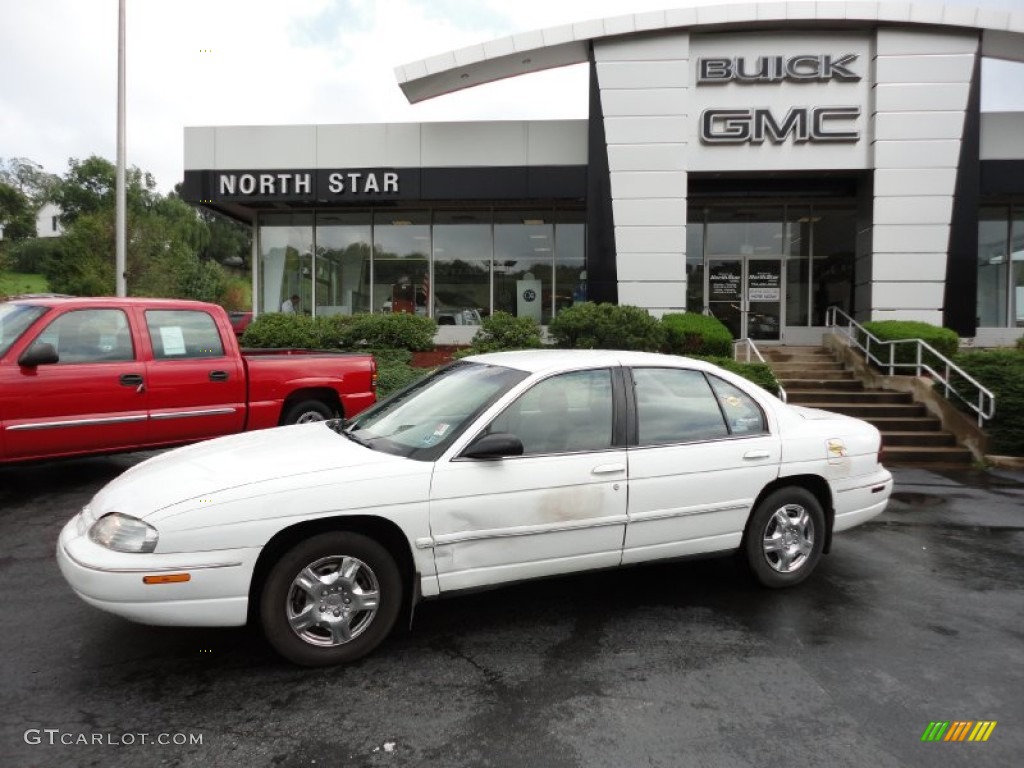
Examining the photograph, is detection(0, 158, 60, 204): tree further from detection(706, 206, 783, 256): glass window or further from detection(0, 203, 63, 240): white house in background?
detection(706, 206, 783, 256): glass window

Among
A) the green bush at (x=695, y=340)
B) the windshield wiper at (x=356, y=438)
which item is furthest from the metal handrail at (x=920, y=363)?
the windshield wiper at (x=356, y=438)

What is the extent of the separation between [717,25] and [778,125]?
7.70 ft

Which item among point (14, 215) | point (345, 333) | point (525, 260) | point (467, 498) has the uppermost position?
point (14, 215)

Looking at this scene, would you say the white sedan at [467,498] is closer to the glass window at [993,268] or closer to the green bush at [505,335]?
the green bush at [505,335]

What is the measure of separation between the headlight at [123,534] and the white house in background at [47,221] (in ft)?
272

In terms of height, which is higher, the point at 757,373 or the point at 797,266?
the point at 797,266

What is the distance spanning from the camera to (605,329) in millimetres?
12625

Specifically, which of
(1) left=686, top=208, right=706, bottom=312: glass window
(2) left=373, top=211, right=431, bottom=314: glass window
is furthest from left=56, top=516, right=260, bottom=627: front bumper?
(1) left=686, top=208, right=706, bottom=312: glass window

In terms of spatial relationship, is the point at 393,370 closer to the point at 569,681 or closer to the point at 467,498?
the point at 467,498

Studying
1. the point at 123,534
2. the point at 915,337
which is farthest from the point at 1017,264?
the point at 123,534

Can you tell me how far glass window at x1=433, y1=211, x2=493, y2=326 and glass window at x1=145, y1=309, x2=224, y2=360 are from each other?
10581 millimetres

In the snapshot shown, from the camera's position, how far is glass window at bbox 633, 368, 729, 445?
432 cm

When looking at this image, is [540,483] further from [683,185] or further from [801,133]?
[801,133]

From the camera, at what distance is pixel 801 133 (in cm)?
1496
